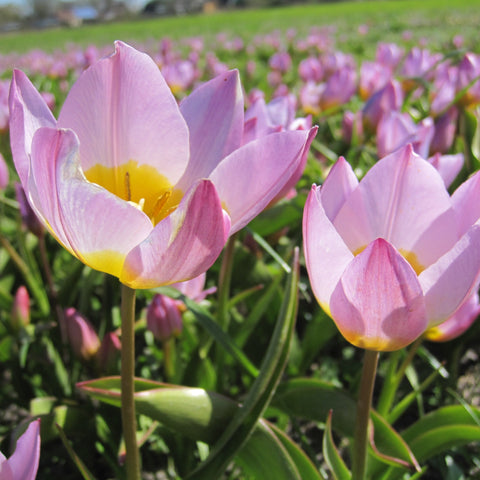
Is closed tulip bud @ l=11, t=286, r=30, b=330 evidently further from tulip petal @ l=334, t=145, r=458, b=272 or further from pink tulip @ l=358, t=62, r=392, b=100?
pink tulip @ l=358, t=62, r=392, b=100

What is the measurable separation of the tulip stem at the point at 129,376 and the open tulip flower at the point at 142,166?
39 millimetres

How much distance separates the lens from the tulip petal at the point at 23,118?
52 cm

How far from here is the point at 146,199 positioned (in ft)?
2.19

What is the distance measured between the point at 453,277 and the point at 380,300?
0.07 metres

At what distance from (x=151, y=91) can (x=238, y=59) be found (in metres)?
5.12

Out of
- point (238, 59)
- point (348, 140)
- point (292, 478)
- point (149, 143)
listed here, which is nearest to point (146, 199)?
point (149, 143)

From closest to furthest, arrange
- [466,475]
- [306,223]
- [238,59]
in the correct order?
[306,223], [466,475], [238,59]

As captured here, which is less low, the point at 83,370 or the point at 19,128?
the point at 19,128

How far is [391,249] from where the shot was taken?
19.5 inches

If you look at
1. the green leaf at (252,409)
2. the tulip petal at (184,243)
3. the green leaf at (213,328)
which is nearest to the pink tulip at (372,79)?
the green leaf at (213,328)

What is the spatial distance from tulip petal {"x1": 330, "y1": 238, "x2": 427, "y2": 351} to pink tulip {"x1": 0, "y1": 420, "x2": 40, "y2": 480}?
0.28 metres

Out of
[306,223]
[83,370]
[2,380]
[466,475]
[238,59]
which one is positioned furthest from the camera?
[238,59]

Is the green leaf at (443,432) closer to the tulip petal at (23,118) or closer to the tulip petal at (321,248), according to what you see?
the tulip petal at (321,248)

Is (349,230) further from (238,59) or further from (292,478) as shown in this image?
(238,59)
